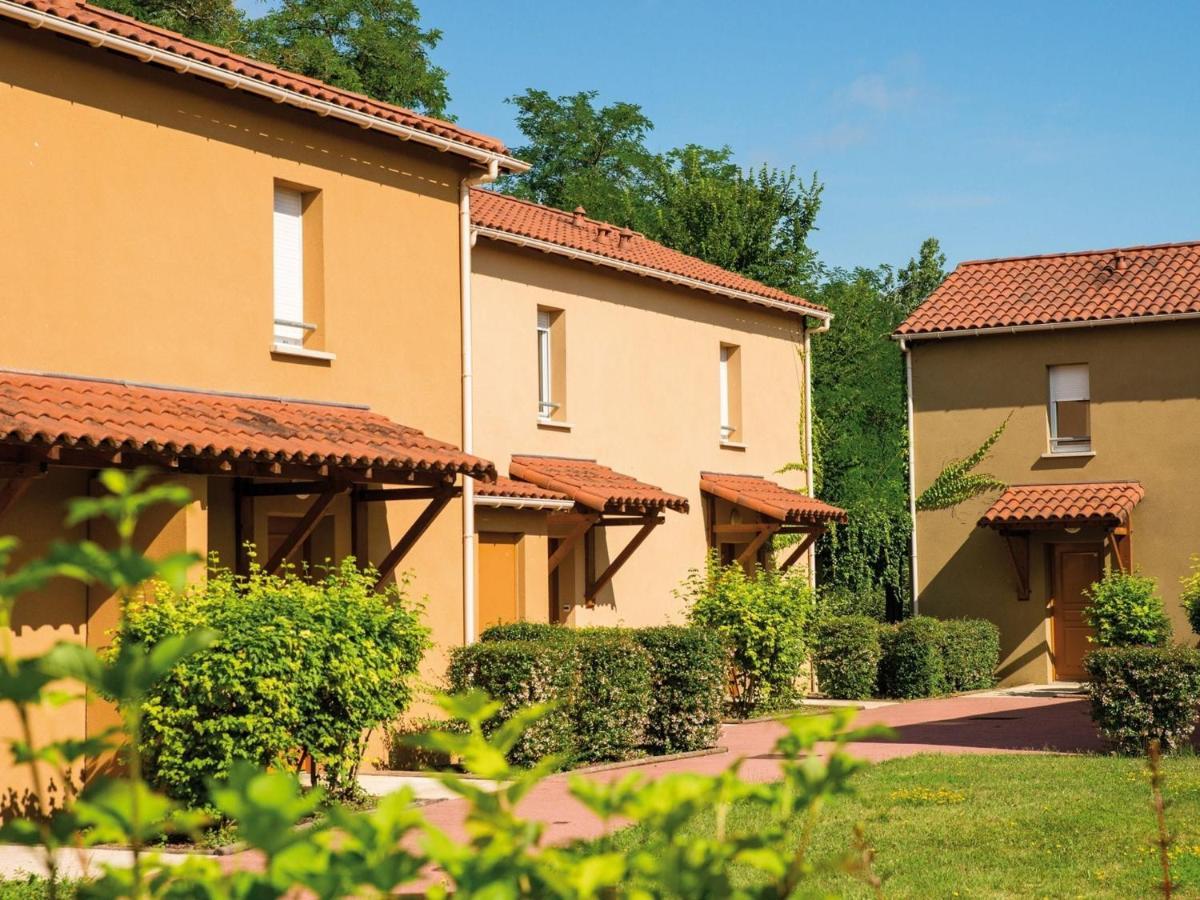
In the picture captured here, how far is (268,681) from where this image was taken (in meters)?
11.4

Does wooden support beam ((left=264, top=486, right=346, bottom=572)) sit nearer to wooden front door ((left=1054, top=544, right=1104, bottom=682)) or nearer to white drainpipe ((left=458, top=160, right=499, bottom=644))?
white drainpipe ((left=458, top=160, right=499, bottom=644))

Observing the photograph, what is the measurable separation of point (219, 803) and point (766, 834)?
0.86 metres

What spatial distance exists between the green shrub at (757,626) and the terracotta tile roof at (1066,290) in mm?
9082

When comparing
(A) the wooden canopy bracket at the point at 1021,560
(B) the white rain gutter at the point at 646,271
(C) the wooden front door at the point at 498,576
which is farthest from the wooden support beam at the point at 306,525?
(A) the wooden canopy bracket at the point at 1021,560

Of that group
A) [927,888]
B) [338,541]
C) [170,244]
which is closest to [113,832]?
[927,888]

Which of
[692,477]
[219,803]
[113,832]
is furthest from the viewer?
[692,477]

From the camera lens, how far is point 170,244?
13.7 m

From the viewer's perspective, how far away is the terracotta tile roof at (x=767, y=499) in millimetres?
23594

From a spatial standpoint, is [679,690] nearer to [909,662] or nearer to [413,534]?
[413,534]

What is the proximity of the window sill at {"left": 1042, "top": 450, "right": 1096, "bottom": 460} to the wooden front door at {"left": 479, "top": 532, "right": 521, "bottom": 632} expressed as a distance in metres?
13.0

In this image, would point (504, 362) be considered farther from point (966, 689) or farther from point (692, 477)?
point (966, 689)

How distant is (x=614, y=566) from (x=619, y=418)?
220cm

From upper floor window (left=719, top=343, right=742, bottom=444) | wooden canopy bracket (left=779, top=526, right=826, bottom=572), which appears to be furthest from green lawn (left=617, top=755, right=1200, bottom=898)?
upper floor window (left=719, top=343, right=742, bottom=444)

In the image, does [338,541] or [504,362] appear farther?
[504,362]
